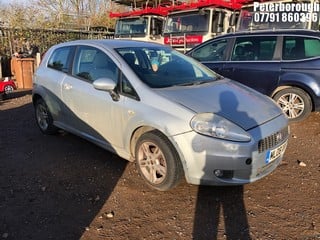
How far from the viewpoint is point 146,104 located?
12.3 feet

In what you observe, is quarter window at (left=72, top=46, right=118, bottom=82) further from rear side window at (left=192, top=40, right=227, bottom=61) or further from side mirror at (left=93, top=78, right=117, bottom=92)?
rear side window at (left=192, top=40, right=227, bottom=61)

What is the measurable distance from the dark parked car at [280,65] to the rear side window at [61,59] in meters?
3.13

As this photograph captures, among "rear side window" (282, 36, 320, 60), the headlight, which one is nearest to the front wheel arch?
"rear side window" (282, 36, 320, 60)

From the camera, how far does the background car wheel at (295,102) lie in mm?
6176

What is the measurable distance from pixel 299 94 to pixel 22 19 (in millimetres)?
14666

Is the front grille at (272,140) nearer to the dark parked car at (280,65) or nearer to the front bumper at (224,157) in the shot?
the front bumper at (224,157)

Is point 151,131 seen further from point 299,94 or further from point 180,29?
point 180,29

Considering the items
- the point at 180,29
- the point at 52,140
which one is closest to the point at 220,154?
the point at 52,140

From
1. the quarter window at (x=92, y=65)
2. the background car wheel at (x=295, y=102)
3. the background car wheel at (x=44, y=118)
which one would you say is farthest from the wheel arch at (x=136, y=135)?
the background car wheel at (x=295, y=102)

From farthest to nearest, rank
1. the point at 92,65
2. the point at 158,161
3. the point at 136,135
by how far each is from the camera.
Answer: the point at 92,65
the point at 136,135
the point at 158,161

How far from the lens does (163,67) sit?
4410 mm

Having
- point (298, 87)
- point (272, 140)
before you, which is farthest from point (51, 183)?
point (298, 87)

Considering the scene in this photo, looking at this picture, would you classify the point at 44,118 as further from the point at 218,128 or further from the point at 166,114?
the point at 218,128

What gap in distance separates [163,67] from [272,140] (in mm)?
1643
